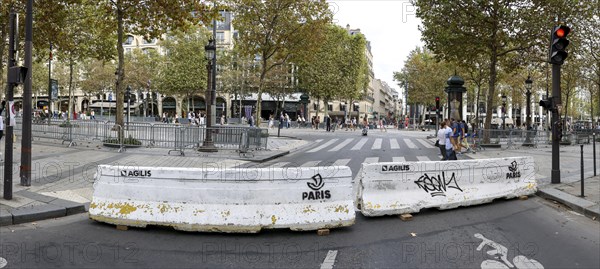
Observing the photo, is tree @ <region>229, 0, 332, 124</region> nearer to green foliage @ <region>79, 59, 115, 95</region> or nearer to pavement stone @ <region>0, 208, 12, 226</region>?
pavement stone @ <region>0, 208, 12, 226</region>

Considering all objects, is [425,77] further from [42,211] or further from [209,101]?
[42,211]

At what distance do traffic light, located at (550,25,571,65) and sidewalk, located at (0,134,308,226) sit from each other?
8.73 metres

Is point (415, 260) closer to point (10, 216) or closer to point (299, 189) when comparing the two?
point (299, 189)

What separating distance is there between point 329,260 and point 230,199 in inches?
68.7

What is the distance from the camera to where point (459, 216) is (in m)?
6.93

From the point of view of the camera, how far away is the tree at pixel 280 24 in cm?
2420

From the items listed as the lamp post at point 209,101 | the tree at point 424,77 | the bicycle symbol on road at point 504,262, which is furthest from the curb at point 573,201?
the tree at point 424,77

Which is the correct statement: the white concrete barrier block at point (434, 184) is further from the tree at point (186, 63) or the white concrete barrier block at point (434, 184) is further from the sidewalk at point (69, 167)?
the tree at point (186, 63)

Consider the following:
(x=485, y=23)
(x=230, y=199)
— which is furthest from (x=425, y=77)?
(x=230, y=199)

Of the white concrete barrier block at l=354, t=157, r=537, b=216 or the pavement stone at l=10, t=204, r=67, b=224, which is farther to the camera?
the white concrete barrier block at l=354, t=157, r=537, b=216

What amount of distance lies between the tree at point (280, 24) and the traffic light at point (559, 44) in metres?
16.5

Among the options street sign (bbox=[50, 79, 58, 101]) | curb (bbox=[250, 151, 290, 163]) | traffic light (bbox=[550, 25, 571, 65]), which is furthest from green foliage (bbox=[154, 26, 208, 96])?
Result: traffic light (bbox=[550, 25, 571, 65])

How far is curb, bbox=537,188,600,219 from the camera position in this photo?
7.28 m

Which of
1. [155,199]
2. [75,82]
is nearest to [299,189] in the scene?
[155,199]
